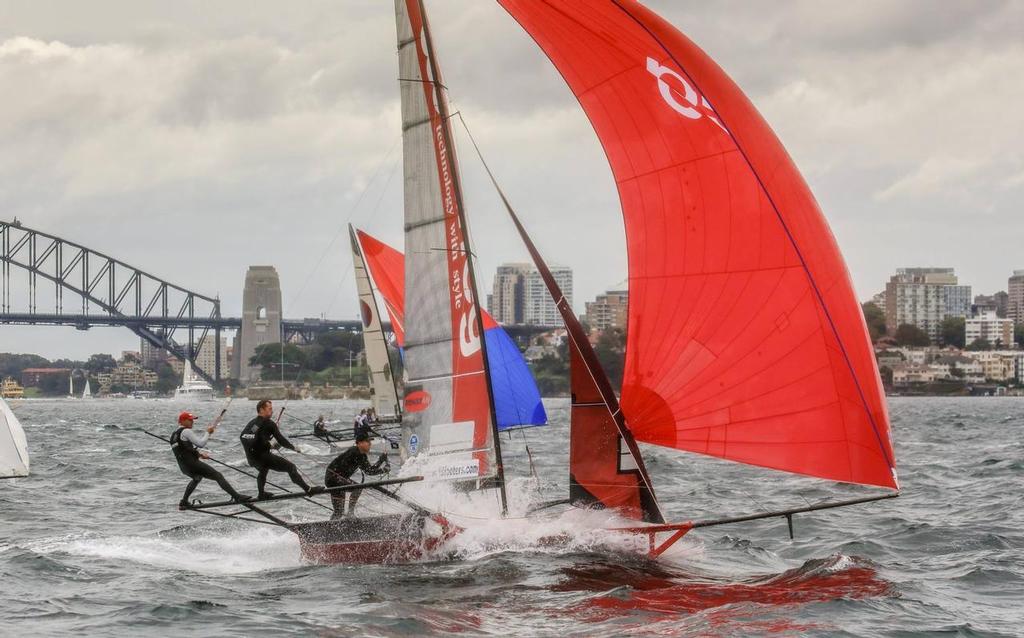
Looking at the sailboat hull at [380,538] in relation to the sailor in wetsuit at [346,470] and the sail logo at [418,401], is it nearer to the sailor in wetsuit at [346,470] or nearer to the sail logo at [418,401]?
the sailor in wetsuit at [346,470]

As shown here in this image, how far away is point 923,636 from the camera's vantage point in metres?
6.96

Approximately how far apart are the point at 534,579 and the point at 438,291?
2122 mm

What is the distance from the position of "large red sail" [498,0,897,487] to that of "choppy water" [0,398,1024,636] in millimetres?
892

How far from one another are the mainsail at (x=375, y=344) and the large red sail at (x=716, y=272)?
12.4m

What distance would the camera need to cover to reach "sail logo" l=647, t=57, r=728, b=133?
784 cm

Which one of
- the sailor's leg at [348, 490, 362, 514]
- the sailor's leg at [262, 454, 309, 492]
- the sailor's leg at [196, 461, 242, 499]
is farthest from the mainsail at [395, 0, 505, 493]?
the sailor's leg at [196, 461, 242, 499]

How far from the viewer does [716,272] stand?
786 centimetres

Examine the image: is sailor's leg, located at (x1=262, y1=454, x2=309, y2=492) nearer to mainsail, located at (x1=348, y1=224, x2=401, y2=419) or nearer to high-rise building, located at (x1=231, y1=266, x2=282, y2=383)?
mainsail, located at (x1=348, y1=224, x2=401, y2=419)

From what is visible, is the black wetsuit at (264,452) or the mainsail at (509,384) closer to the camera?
the black wetsuit at (264,452)

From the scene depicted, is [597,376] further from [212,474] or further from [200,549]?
[200,549]

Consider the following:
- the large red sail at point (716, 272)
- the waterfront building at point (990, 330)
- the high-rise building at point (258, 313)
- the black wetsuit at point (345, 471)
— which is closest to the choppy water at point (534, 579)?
the black wetsuit at point (345, 471)

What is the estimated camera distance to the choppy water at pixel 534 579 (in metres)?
7.15

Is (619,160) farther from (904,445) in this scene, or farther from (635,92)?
(904,445)

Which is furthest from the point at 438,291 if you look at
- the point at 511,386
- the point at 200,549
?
the point at 511,386
